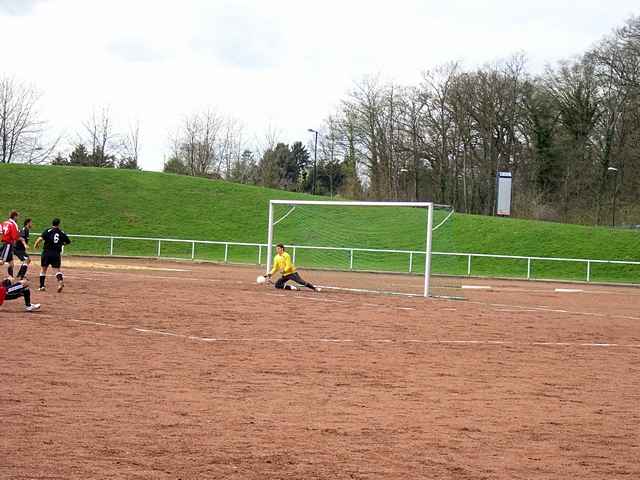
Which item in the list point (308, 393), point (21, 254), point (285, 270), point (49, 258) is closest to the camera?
point (308, 393)

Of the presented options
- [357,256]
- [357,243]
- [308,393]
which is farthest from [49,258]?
[357,243]

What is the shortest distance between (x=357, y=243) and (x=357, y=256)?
2.24 meters

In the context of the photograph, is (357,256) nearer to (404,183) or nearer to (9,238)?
(9,238)

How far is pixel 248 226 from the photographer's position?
5375 centimetres

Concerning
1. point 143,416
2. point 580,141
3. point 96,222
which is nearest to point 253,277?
point 96,222

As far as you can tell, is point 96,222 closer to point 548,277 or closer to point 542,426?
point 548,277

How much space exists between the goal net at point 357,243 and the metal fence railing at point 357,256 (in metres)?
0.14

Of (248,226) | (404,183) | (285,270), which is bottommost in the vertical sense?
(285,270)

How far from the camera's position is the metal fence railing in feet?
128

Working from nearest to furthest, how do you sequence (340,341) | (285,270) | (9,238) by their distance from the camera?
(340,341) < (9,238) < (285,270)

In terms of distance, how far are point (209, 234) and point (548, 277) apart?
2047cm

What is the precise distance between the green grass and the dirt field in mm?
19550

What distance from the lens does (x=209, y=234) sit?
170 feet

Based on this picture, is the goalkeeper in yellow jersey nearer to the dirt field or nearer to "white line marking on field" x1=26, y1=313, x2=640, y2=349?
the dirt field
